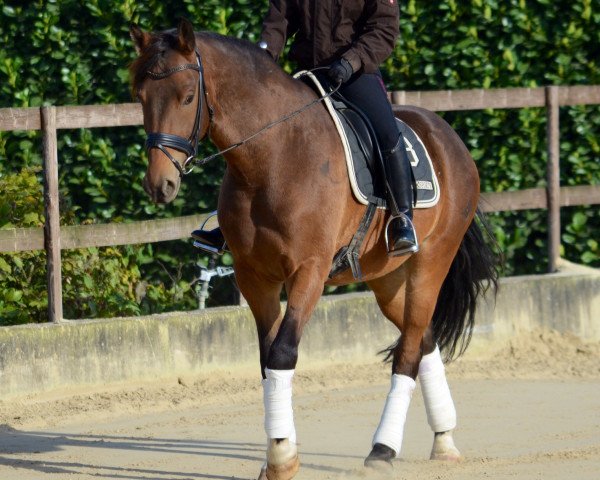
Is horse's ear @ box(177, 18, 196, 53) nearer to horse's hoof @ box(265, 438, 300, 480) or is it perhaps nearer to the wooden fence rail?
horse's hoof @ box(265, 438, 300, 480)

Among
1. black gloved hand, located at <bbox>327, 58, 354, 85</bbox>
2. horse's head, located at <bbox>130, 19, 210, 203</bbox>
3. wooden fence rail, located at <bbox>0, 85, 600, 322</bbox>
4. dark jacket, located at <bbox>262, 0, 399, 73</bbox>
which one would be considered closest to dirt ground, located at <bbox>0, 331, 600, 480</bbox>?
wooden fence rail, located at <bbox>0, 85, 600, 322</bbox>

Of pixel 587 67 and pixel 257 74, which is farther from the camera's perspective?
pixel 587 67

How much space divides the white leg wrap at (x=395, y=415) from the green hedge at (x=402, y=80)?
324 centimetres

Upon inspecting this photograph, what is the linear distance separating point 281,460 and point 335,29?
229 centimetres

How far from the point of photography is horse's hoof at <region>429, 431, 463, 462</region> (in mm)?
6891

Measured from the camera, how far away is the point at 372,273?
6.82 meters

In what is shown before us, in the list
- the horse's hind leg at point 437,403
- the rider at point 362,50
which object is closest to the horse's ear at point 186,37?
the rider at point 362,50

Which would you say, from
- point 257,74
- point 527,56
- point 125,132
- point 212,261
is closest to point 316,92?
point 257,74

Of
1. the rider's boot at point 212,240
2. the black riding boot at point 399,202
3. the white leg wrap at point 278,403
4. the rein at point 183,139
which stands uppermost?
the rein at point 183,139

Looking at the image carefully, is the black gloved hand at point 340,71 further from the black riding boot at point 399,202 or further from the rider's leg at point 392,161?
the black riding boot at point 399,202

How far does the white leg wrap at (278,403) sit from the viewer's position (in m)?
5.93

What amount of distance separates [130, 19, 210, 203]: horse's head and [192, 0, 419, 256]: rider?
36.4 inches

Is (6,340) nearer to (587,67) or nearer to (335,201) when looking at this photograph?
(335,201)

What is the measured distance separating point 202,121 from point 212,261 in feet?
11.2
